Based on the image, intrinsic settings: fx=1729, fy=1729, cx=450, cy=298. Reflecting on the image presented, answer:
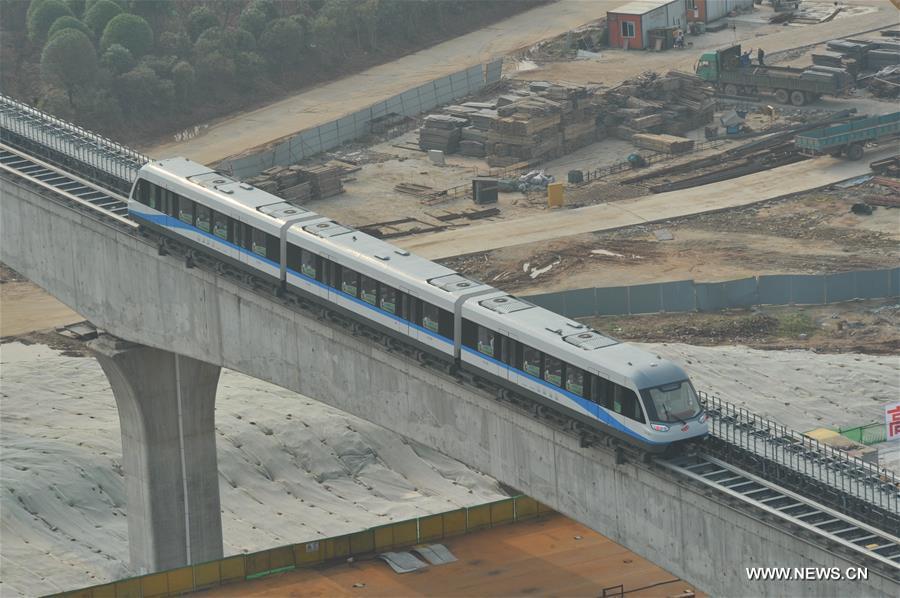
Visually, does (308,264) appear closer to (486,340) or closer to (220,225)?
(220,225)

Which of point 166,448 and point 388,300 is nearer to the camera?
point 388,300

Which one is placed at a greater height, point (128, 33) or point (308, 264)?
point (308, 264)

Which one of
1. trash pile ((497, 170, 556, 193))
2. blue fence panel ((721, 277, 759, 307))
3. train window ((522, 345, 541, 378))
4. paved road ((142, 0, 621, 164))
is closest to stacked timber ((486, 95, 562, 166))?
trash pile ((497, 170, 556, 193))

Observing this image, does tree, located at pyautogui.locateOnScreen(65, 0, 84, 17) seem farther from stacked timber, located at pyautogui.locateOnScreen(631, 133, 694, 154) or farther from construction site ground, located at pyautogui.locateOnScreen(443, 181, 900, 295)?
construction site ground, located at pyautogui.locateOnScreen(443, 181, 900, 295)

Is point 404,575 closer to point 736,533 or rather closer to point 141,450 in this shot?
point 141,450

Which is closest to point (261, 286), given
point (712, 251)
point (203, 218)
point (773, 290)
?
point (203, 218)
